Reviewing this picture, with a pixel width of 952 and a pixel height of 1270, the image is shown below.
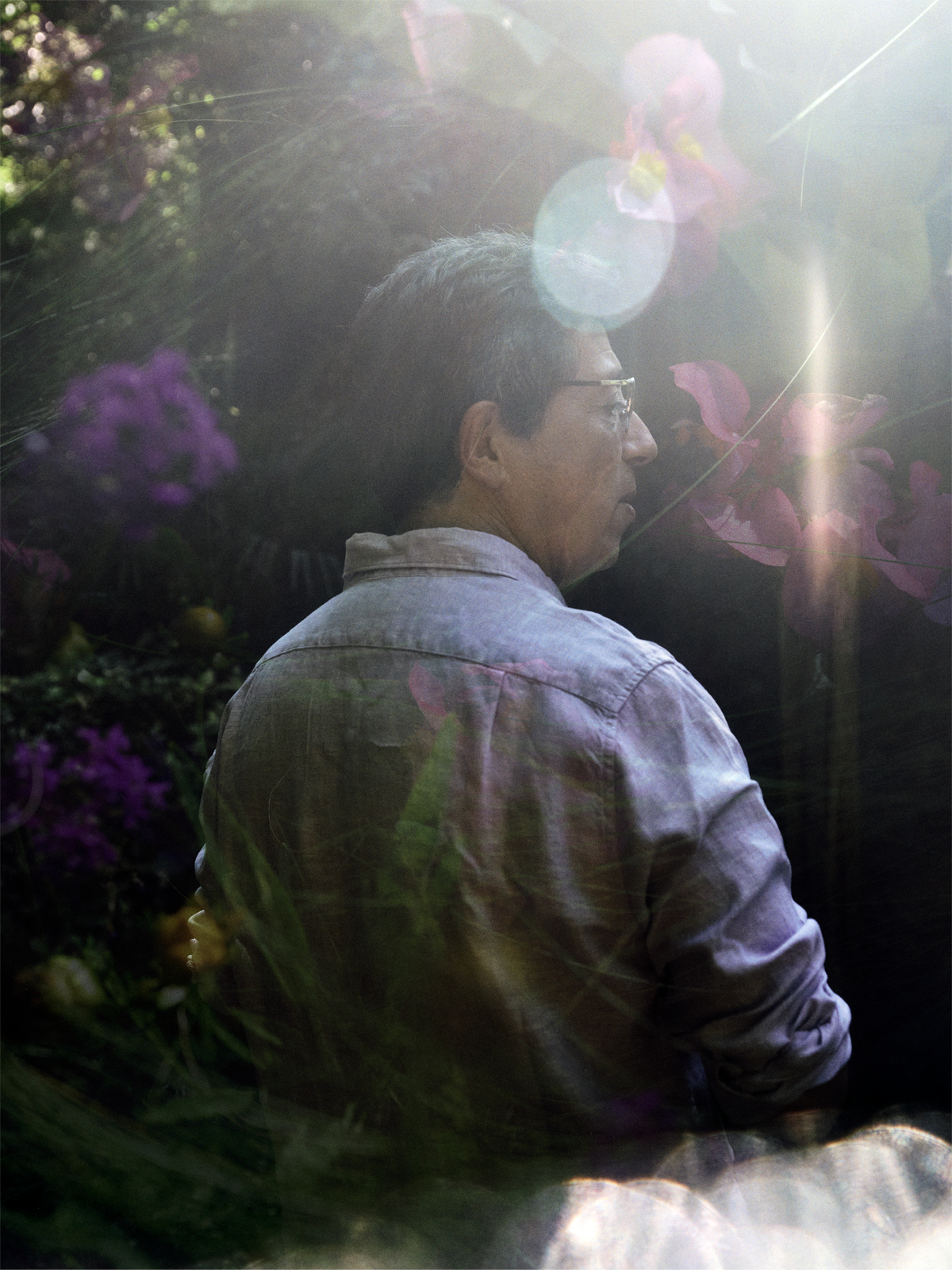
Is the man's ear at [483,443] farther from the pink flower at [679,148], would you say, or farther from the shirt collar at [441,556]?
the pink flower at [679,148]

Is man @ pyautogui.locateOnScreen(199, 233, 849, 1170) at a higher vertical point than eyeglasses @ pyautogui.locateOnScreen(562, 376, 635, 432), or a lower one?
lower

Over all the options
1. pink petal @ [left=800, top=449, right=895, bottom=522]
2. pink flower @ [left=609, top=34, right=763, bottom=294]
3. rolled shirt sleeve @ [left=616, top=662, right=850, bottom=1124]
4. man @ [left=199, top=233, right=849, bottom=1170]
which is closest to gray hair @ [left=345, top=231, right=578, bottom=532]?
man @ [left=199, top=233, right=849, bottom=1170]

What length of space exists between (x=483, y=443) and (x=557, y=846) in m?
0.37

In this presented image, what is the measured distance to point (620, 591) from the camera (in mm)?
669

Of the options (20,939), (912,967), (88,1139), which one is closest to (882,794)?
(912,967)

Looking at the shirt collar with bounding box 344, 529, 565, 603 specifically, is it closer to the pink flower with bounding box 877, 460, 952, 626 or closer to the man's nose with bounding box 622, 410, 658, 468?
the man's nose with bounding box 622, 410, 658, 468

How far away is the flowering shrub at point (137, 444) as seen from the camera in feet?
1.85

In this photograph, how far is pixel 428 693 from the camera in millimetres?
607

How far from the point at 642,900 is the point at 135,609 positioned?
0.44m

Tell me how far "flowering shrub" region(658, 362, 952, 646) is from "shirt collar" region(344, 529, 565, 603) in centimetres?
17

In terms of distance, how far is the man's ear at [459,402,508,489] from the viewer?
72cm

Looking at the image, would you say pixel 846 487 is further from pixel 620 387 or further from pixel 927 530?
pixel 620 387

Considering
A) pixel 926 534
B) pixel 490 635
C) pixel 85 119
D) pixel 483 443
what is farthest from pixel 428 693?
pixel 85 119

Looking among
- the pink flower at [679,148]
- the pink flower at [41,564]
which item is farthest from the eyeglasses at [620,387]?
the pink flower at [41,564]
